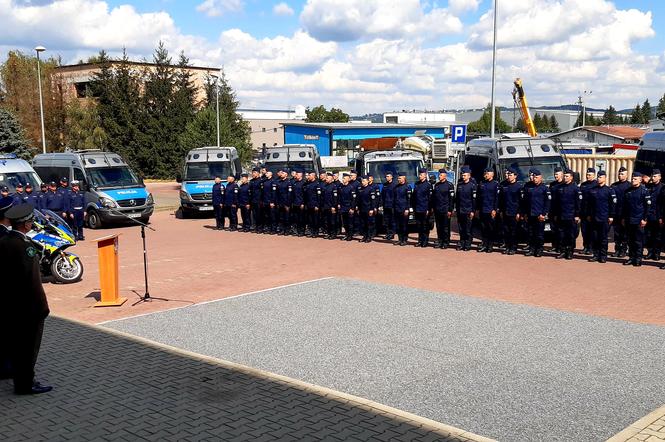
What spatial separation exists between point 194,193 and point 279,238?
21.7ft

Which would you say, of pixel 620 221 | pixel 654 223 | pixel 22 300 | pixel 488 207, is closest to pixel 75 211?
pixel 488 207

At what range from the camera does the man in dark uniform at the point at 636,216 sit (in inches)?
517

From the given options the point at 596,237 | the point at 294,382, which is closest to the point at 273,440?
the point at 294,382

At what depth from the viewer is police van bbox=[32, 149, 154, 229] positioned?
21.9m

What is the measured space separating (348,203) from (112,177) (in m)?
9.61

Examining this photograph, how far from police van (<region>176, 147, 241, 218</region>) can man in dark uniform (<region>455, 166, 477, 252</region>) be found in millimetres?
11268

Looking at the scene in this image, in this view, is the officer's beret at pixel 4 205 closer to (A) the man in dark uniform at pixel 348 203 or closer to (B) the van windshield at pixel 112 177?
(A) the man in dark uniform at pixel 348 203

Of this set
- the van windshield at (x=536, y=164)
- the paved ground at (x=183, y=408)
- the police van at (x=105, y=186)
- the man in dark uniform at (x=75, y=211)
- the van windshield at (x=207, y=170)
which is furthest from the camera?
the van windshield at (x=207, y=170)

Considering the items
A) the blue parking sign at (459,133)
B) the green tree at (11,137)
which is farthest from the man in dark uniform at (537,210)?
the green tree at (11,137)

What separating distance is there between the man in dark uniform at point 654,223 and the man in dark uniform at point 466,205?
377 centimetres

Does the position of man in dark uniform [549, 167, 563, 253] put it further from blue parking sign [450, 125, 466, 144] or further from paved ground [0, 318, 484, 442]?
paved ground [0, 318, 484, 442]

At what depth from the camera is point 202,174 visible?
24500mm

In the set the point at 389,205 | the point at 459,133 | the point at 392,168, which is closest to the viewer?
the point at 389,205

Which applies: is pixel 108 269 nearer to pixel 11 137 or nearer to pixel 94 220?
pixel 94 220
